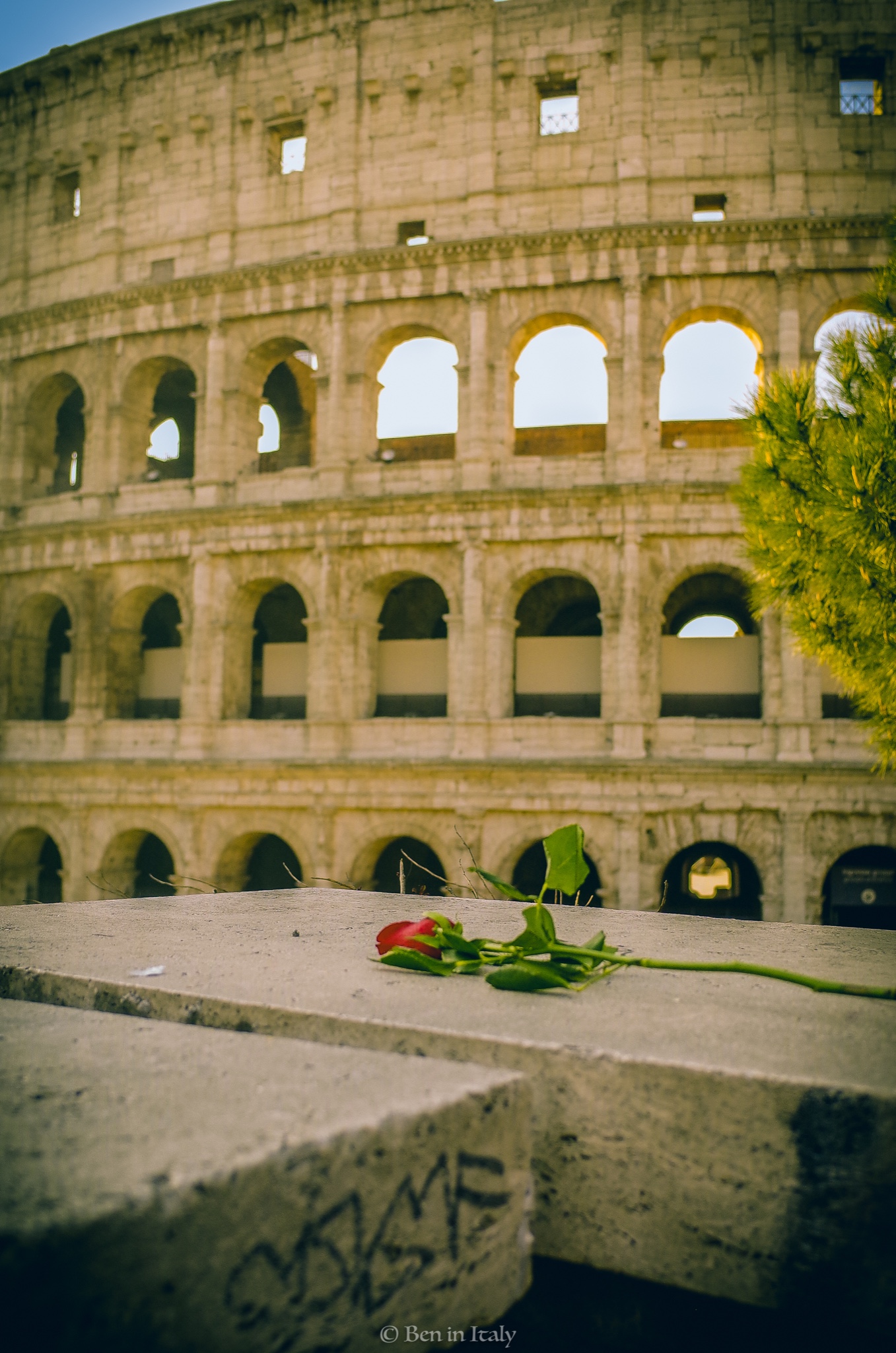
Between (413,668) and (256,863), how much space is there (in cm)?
454

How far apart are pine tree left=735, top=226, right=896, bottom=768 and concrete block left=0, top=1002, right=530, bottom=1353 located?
4.05 m

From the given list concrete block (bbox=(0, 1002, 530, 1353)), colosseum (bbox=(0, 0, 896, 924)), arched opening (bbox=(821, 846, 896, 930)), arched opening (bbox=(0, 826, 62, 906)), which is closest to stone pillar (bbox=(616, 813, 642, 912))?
colosseum (bbox=(0, 0, 896, 924))

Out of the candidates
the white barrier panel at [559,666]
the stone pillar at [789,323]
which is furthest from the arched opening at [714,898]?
the stone pillar at [789,323]

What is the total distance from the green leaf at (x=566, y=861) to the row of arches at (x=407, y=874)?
1062 cm

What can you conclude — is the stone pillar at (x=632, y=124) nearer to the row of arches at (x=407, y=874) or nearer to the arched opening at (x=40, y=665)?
the row of arches at (x=407, y=874)

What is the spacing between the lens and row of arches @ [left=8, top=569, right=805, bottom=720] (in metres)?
14.0

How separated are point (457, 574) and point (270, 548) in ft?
9.84

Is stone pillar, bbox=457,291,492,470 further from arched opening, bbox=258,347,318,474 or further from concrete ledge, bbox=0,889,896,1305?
concrete ledge, bbox=0,889,896,1305

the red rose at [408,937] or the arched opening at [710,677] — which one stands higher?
the arched opening at [710,677]

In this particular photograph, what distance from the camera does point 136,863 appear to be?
1661 cm

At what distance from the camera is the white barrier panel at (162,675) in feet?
53.3

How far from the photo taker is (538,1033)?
1514mm

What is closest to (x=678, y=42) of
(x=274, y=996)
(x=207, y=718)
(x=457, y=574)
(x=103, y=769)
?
(x=457, y=574)

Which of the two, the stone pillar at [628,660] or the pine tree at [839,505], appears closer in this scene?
the pine tree at [839,505]
